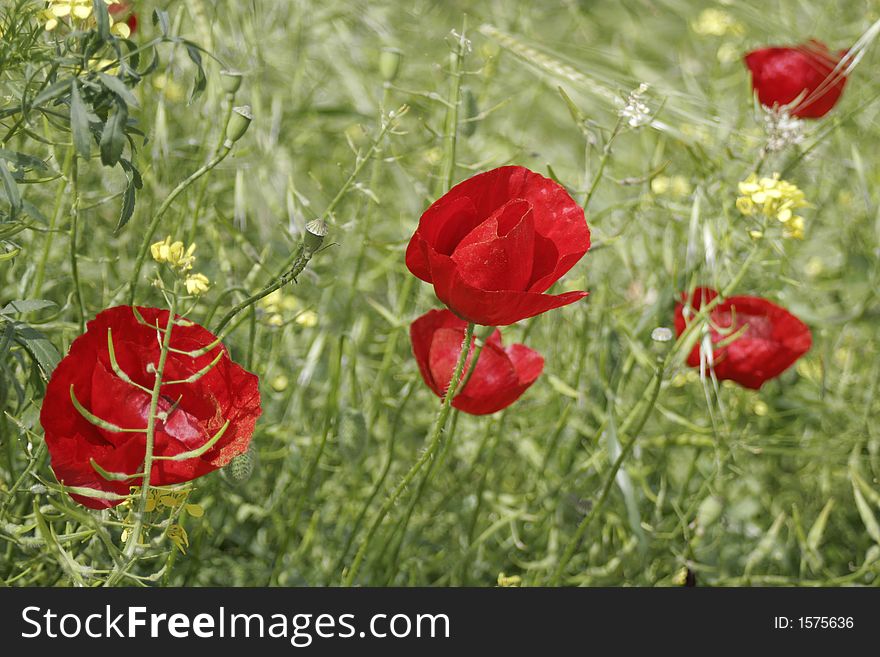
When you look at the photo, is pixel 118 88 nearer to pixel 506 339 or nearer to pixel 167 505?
pixel 167 505

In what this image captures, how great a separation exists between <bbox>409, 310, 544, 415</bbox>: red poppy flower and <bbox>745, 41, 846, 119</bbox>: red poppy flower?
422mm

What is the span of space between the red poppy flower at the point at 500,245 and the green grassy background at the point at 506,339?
17cm

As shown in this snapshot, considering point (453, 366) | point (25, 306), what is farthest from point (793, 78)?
point (25, 306)

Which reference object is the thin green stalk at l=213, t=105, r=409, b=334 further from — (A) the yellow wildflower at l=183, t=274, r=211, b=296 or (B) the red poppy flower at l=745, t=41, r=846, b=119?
(B) the red poppy flower at l=745, t=41, r=846, b=119

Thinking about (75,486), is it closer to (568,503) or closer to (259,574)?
(259,574)

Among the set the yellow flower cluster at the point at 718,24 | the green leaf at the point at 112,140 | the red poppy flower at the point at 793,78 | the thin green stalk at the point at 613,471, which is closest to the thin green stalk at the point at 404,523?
the thin green stalk at the point at 613,471

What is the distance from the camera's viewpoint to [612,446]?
30.8 inches

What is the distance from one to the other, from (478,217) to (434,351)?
0.42ft

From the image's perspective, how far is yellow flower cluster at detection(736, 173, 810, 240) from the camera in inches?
30.3

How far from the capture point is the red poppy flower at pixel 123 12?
26.5 inches

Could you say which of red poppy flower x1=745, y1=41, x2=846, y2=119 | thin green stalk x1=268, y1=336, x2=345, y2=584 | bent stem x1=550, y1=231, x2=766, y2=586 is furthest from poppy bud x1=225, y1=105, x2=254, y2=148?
red poppy flower x1=745, y1=41, x2=846, y2=119

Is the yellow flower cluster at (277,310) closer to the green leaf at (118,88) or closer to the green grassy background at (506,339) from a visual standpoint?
the green grassy background at (506,339)

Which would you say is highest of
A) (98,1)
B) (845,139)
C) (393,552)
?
(845,139)
